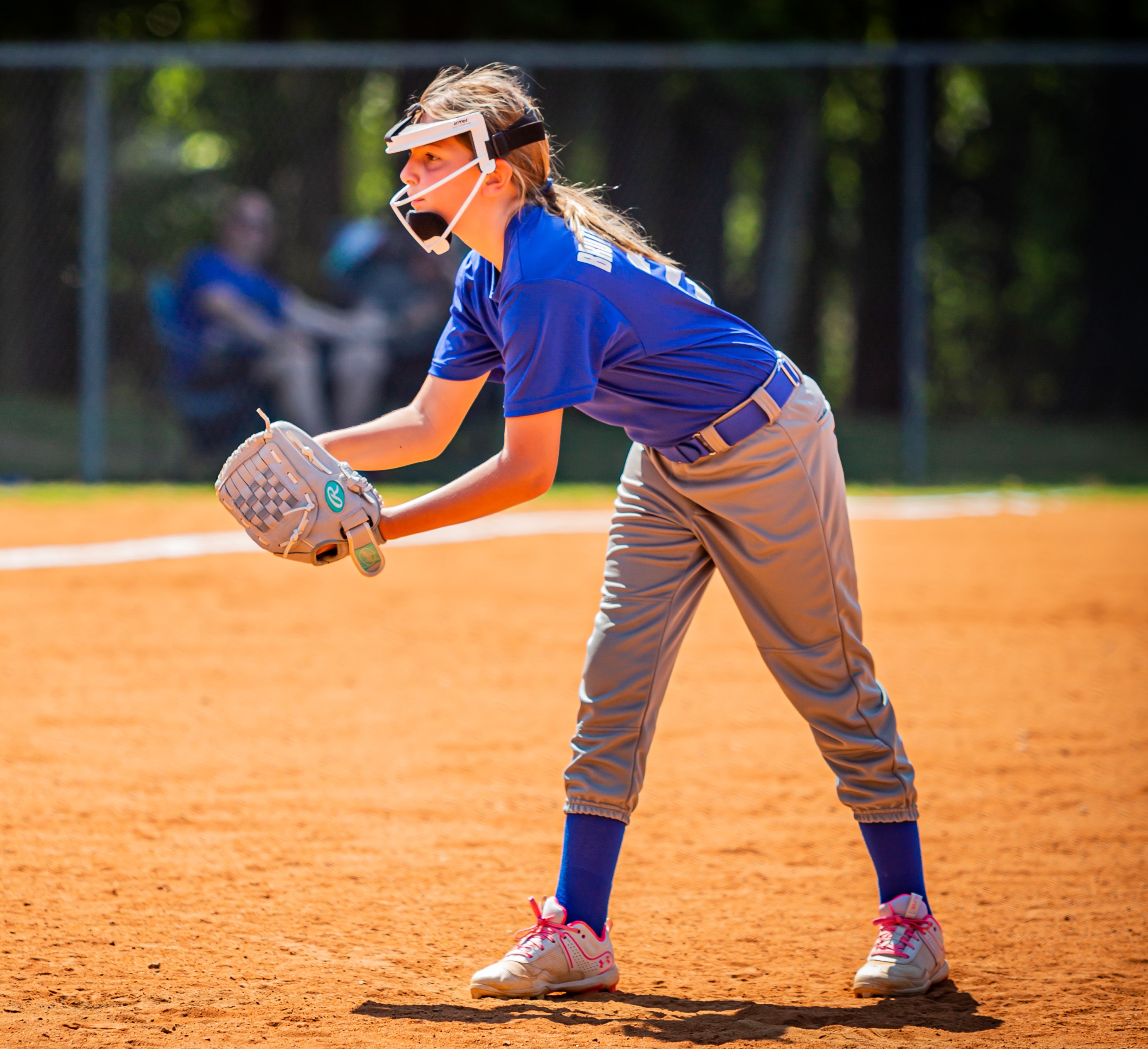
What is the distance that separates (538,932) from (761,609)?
2.83 ft

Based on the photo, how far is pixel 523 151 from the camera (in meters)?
2.98

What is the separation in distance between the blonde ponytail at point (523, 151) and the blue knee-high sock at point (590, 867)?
1.26 metres

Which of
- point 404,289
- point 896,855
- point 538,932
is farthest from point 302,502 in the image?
point 404,289

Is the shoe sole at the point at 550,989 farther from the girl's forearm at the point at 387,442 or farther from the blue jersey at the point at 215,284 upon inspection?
the blue jersey at the point at 215,284

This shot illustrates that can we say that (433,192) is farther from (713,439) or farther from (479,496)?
(713,439)

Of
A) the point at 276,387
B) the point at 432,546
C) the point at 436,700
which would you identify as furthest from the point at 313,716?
the point at 276,387

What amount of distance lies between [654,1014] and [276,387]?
8.97 m

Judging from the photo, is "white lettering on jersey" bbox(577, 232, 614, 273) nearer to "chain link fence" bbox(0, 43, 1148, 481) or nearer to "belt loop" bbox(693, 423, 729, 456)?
"belt loop" bbox(693, 423, 729, 456)

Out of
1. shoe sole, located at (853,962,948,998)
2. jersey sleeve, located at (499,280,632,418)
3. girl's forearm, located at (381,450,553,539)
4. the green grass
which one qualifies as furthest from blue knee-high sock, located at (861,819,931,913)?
the green grass

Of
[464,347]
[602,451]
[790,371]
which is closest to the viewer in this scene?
[790,371]

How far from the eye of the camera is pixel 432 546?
8750mm

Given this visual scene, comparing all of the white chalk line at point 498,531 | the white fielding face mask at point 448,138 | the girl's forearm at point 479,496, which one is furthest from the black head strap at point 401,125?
the white chalk line at point 498,531

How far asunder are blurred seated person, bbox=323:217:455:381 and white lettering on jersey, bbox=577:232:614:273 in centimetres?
864

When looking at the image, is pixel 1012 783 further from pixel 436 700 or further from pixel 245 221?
pixel 245 221
